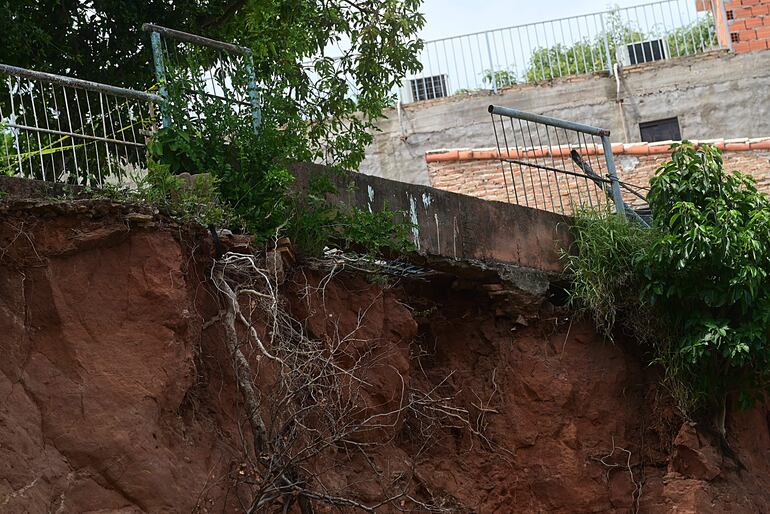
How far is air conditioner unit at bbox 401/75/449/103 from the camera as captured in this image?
20.7 meters

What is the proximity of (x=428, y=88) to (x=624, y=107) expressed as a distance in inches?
130

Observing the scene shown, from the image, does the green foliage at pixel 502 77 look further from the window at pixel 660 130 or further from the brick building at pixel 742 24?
the brick building at pixel 742 24

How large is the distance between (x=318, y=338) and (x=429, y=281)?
1.80 metres

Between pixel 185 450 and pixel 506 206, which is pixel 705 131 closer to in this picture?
pixel 506 206

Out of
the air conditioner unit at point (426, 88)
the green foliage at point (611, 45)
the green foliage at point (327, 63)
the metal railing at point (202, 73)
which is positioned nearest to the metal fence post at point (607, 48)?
the green foliage at point (611, 45)

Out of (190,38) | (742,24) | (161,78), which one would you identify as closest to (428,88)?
(742,24)

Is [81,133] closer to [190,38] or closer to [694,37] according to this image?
[190,38]

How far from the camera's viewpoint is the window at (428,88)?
20703 millimetres

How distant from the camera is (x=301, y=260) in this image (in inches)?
337

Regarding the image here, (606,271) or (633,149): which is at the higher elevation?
(633,149)

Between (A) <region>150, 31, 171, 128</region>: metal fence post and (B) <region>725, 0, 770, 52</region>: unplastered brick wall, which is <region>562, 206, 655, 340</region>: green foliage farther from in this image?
(B) <region>725, 0, 770, 52</region>: unplastered brick wall

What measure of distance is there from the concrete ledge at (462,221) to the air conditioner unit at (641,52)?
10226 mm

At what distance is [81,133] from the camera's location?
7977mm

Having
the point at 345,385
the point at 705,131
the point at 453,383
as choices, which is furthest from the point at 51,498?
the point at 705,131
